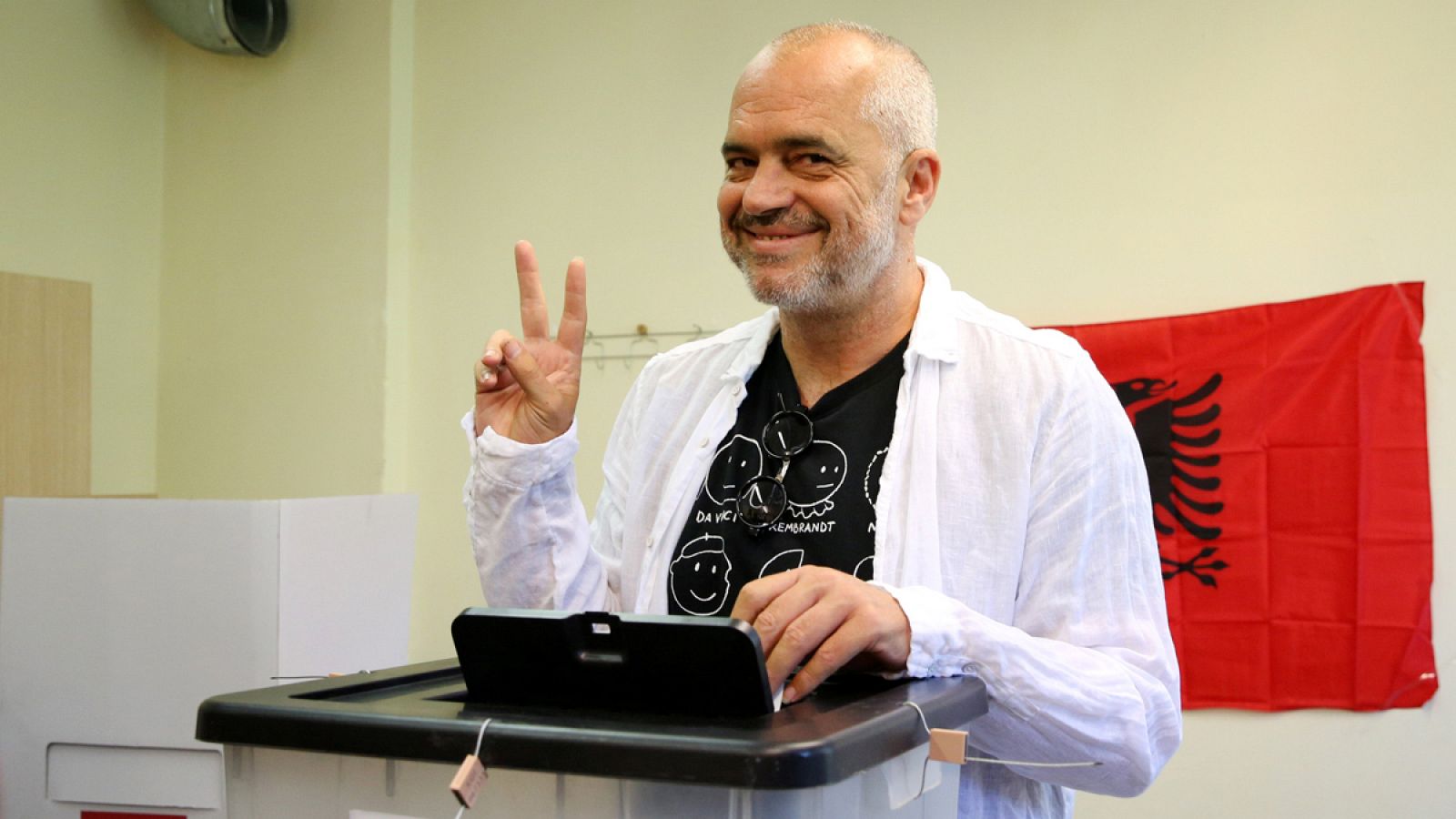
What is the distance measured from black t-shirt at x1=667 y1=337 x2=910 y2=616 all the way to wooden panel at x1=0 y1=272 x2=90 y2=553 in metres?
2.10

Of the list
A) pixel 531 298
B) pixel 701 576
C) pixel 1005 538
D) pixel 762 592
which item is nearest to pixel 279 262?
pixel 531 298

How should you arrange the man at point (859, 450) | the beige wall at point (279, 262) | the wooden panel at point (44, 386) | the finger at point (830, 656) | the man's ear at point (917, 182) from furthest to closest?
the beige wall at point (279, 262) → the wooden panel at point (44, 386) → the man's ear at point (917, 182) → the man at point (859, 450) → the finger at point (830, 656)

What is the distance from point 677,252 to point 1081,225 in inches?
40.3

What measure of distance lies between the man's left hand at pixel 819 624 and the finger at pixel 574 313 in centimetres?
43

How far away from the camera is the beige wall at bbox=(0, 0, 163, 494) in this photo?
330cm

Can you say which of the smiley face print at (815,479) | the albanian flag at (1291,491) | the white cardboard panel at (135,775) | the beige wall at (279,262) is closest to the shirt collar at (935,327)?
the smiley face print at (815,479)

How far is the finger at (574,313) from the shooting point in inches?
45.8

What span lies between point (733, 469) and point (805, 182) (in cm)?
29

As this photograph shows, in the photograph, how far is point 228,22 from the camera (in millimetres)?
3434

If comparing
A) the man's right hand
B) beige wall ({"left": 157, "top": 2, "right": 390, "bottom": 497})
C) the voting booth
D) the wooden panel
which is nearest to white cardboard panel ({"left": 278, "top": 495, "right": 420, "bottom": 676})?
the voting booth

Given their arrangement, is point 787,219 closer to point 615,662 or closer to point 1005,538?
point 1005,538

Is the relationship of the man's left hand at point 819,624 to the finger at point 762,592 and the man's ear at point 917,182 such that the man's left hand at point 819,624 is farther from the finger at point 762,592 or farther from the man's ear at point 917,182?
the man's ear at point 917,182

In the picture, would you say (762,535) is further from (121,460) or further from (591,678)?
(121,460)

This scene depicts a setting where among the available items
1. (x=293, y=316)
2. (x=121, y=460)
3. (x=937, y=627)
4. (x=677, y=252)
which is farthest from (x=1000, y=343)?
(x=121, y=460)
